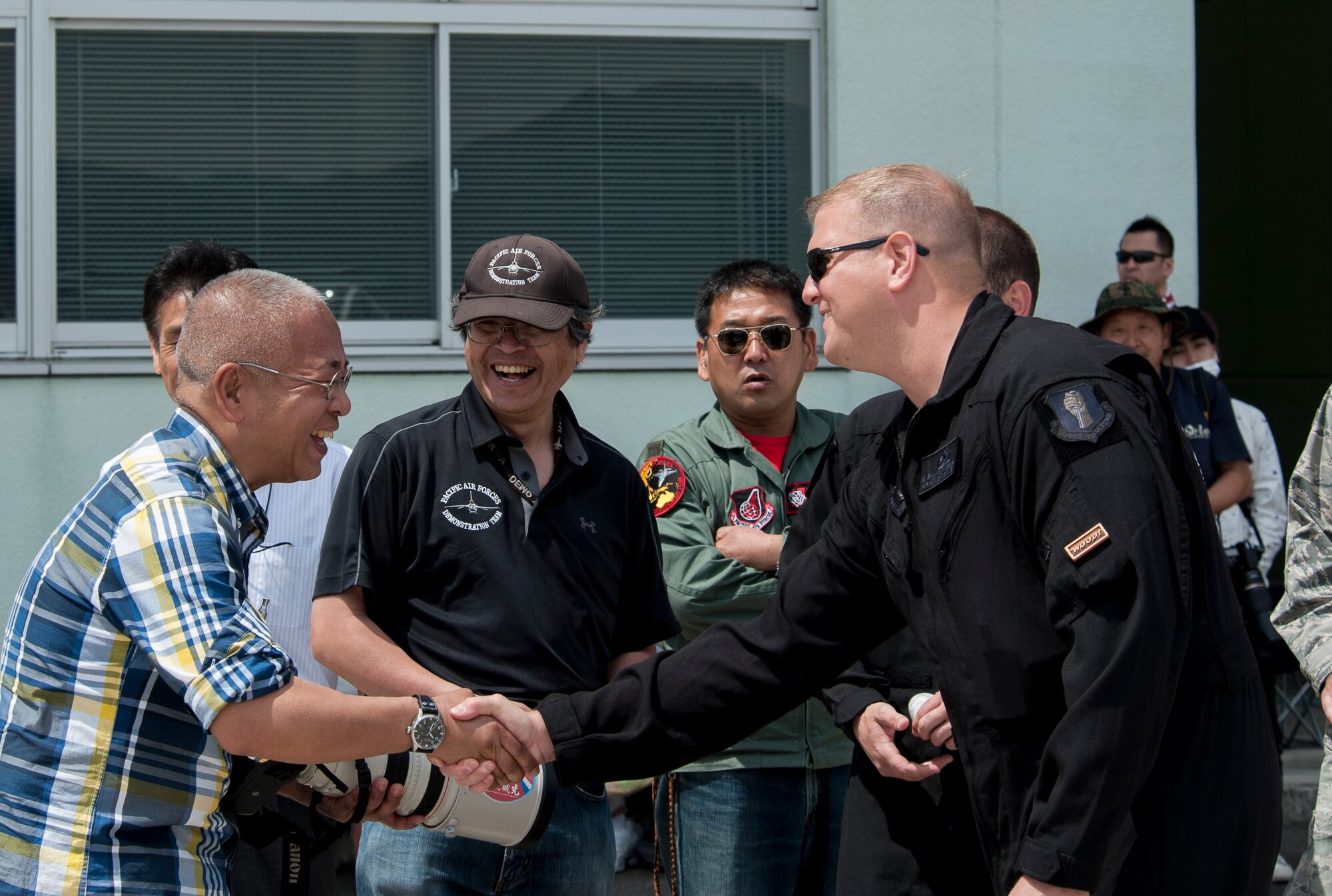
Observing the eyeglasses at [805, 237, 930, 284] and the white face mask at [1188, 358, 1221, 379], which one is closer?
the eyeglasses at [805, 237, 930, 284]

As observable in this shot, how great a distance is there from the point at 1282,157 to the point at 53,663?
8.89 meters

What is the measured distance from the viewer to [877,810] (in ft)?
9.79

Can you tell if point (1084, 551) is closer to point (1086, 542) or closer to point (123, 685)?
point (1086, 542)

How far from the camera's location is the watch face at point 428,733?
2674 mm

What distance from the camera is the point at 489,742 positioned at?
116 inches

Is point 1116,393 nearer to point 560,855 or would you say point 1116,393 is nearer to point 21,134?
point 560,855

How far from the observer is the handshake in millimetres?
2900

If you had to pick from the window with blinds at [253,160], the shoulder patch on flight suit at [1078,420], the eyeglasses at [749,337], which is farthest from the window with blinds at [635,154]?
the shoulder patch on flight suit at [1078,420]

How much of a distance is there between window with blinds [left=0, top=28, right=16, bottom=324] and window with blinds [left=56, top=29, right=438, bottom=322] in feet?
0.13

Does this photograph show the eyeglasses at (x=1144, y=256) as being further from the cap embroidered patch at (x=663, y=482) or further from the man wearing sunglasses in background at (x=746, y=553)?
the cap embroidered patch at (x=663, y=482)

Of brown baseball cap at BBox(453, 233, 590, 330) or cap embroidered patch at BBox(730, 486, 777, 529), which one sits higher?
brown baseball cap at BBox(453, 233, 590, 330)

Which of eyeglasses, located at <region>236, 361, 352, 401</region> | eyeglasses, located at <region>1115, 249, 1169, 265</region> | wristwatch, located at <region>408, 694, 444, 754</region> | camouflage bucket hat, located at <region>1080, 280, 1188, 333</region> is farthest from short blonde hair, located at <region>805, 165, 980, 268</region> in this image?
eyeglasses, located at <region>1115, 249, 1169, 265</region>

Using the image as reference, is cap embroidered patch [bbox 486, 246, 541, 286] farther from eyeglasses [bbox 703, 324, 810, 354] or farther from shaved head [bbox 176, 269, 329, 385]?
eyeglasses [bbox 703, 324, 810, 354]

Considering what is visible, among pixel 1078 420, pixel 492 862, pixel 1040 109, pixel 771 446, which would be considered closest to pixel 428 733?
pixel 492 862
